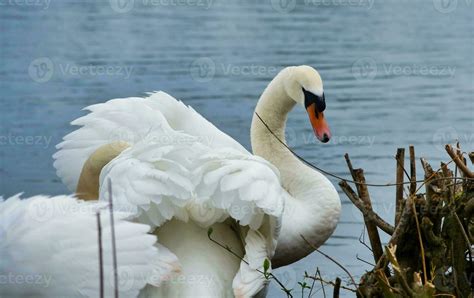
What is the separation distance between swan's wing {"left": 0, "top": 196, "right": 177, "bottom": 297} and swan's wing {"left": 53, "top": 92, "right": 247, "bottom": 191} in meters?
1.41

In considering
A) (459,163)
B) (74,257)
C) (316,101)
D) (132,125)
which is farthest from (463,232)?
(132,125)

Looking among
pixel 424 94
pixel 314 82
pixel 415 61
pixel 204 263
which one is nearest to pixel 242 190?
pixel 204 263

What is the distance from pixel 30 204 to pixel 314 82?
6.35 ft

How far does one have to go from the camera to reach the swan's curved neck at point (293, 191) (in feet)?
20.4

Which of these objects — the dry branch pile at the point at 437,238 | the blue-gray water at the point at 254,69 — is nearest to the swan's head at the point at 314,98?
the blue-gray water at the point at 254,69

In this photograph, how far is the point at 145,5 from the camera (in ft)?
52.0

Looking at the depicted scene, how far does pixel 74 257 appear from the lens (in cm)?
520

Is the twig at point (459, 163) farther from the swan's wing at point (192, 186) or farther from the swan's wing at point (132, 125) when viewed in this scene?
the swan's wing at point (132, 125)

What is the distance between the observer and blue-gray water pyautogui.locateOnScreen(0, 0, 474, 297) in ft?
30.7

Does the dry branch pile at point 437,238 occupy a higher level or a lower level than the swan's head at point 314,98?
lower

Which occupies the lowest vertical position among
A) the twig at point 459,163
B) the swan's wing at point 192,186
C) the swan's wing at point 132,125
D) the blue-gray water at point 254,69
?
the twig at point 459,163

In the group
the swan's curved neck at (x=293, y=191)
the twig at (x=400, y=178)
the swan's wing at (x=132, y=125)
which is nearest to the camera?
the twig at (x=400, y=178)

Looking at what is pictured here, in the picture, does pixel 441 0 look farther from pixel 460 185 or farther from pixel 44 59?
pixel 460 185

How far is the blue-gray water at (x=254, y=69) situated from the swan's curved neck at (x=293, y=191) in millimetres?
597
